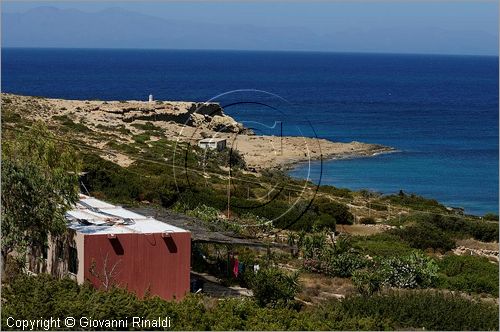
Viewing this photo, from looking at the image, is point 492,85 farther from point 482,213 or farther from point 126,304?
point 126,304

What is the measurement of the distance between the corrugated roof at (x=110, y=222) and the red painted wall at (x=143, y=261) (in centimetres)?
23

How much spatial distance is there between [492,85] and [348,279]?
157 m

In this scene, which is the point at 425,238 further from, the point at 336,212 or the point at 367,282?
the point at 367,282

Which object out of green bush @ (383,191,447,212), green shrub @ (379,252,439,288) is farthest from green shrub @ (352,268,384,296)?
green bush @ (383,191,447,212)

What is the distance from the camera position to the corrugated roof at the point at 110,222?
717 inches

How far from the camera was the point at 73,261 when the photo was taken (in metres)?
18.0

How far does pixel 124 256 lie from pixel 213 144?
121 feet

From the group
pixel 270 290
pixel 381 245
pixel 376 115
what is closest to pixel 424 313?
pixel 270 290

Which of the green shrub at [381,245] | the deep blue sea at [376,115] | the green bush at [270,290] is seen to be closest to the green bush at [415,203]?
the deep blue sea at [376,115]

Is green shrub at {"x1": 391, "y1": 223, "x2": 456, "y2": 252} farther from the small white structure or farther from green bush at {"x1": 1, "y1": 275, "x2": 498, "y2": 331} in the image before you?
the small white structure

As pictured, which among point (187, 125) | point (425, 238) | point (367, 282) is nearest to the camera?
point (367, 282)

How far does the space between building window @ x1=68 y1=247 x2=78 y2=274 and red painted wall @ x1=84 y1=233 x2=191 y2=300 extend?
434 mm

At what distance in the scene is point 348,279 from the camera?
22438 mm

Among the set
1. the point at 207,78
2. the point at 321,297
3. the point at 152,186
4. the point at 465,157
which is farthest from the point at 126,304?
the point at 207,78
